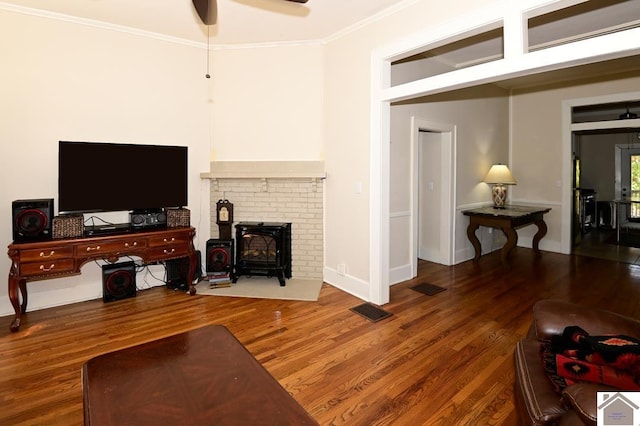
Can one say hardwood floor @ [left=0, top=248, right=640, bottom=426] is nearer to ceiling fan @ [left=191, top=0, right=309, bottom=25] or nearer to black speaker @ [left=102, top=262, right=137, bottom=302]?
black speaker @ [left=102, top=262, right=137, bottom=302]

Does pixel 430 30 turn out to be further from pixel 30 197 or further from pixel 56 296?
pixel 56 296

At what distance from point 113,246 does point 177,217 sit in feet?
2.44

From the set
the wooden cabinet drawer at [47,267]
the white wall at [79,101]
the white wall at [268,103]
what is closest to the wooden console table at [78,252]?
the wooden cabinet drawer at [47,267]

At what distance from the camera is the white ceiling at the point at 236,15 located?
3.25 meters

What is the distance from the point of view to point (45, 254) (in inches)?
121

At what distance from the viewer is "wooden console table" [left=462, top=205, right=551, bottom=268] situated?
4879 millimetres

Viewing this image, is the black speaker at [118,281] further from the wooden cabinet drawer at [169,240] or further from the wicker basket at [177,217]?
the wicker basket at [177,217]

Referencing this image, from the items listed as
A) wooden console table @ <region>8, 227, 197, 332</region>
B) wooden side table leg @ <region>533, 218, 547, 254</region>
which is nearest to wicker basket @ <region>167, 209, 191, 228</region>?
wooden console table @ <region>8, 227, 197, 332</region>

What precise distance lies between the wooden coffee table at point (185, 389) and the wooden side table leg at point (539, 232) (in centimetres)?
568

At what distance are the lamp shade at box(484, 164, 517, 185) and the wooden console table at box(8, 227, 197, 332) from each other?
4787 mm

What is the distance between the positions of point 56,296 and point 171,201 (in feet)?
4.98

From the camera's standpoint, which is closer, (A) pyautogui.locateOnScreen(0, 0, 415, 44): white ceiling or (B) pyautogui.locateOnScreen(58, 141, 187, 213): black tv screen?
(A) pyautogui.locateOnScreen(0, 0, 415, 44): white ceiling

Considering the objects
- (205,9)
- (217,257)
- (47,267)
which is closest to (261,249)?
(217,257)

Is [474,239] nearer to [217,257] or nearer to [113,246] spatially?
[217,257]
